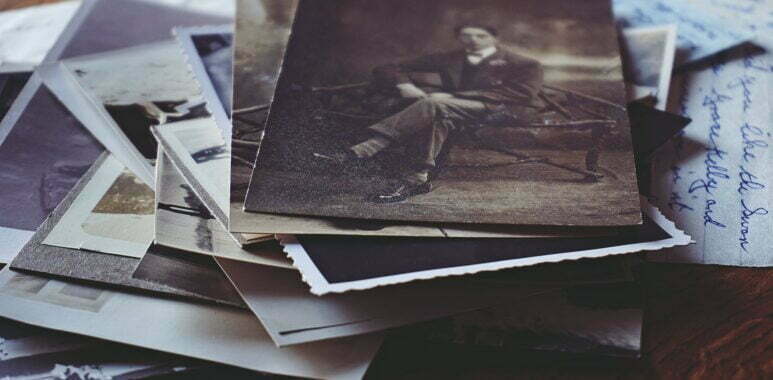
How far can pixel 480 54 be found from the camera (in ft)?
2.26

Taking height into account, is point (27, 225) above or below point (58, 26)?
below

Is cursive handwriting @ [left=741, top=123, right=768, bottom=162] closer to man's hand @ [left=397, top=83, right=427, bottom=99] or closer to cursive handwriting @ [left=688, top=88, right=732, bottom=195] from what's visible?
cursive handwriting @ [left=688, top=88, right=732, bottom=195]

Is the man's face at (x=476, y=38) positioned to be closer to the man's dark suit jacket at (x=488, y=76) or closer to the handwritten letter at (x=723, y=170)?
the man's dark suit jacket at (x=488, y=76)

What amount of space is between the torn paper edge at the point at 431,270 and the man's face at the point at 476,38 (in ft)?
0.88

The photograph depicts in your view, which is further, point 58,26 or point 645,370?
point 58,26

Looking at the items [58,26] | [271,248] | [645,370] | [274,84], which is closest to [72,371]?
[271,248]

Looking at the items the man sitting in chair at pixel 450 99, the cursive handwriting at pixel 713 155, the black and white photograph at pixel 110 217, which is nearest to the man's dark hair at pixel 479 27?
the man sitting in chair at pixel 450 99

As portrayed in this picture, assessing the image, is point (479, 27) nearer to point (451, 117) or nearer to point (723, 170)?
point (451, 117)

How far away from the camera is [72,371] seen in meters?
0.50

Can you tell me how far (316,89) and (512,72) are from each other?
0.19 metres

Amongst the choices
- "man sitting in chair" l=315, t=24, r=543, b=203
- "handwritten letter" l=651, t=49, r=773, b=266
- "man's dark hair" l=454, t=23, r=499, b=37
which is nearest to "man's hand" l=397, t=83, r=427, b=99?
"man sitting in chair" l=315, t=24, r=543, b=203

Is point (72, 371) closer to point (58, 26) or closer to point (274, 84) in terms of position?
point (274, 84)

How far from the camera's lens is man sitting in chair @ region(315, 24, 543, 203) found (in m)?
0.57

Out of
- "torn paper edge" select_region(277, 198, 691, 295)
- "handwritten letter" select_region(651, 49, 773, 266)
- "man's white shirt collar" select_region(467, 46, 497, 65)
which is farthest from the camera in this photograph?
"man's white shirt collar" select_region(467, 46, 497, 65)
